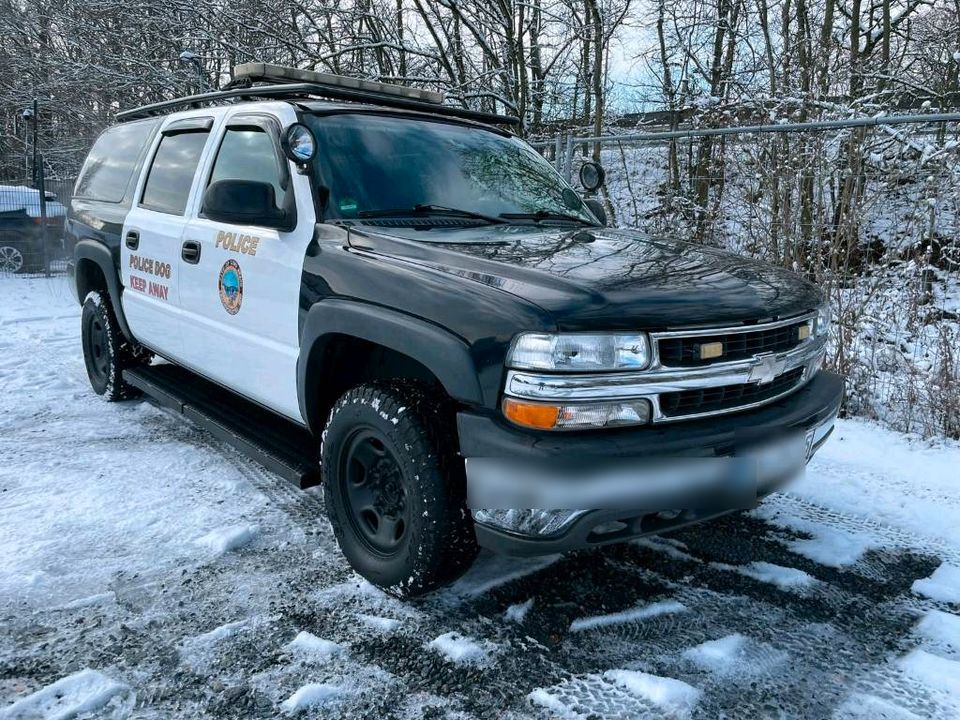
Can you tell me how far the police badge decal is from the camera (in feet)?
11.6

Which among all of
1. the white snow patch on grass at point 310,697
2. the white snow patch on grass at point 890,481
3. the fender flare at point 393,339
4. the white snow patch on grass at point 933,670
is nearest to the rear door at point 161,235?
the fender flare at point 393,339

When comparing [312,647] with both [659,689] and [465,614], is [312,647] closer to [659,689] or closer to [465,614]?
[465,614]

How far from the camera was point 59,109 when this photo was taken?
17109 millimetres

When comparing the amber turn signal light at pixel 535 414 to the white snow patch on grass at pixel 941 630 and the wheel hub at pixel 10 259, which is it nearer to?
the white snow patch on grass at pixel 941 630

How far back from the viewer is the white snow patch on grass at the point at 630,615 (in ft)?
8.89

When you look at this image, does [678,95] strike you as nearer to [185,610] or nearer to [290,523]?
[290,523]

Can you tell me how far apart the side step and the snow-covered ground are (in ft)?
1.07

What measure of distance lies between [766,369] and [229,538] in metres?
2.33

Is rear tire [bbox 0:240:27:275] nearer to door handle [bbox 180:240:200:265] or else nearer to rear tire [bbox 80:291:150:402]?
rear tire [bbox 80:291:150:402]

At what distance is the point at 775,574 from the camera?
3.11m

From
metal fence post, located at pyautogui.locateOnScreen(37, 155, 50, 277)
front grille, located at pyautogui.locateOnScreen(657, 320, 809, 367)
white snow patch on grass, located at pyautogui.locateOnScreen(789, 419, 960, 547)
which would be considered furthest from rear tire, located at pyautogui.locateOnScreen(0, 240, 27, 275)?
front grille, located at pyautogui.locateOnScreen(657, 320, 809, 367)

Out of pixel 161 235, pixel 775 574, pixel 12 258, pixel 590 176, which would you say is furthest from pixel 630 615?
pixel 12 258

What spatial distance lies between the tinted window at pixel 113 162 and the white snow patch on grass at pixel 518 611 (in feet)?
12.7

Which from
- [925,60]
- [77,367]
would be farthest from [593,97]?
[77,367]
